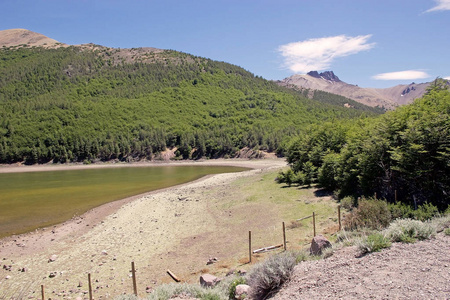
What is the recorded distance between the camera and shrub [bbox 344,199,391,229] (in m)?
11.9

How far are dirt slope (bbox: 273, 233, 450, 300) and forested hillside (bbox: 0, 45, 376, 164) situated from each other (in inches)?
3743

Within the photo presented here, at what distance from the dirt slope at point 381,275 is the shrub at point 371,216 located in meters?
3.22

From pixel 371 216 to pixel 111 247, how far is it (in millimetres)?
14295

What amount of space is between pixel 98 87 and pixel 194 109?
2495 inches

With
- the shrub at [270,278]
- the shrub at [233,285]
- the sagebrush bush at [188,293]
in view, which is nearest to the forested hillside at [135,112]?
the shrub at [233,285]

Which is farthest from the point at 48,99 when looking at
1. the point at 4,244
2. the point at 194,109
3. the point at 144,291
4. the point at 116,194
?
the point at 144,291

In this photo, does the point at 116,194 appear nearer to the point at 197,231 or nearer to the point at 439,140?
the point at 197,231

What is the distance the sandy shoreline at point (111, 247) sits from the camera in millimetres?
13219

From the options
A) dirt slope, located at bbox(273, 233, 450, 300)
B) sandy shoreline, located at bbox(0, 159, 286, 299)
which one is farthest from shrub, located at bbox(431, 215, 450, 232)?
sandy shoreline, located at bbox(0, 159, 286, 299)

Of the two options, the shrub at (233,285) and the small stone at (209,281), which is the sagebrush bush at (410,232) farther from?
the small stone at (209,281)

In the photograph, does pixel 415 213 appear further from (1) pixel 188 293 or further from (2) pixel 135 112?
(2) pixel 135 112

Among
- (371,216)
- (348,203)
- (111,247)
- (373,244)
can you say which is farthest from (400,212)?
(111,247)

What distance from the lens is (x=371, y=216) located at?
12133 mm

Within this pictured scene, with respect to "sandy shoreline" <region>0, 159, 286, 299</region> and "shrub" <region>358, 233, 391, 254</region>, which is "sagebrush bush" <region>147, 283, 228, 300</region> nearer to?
"sandy shoreline" <region>0, 159, 286, 299</region>
